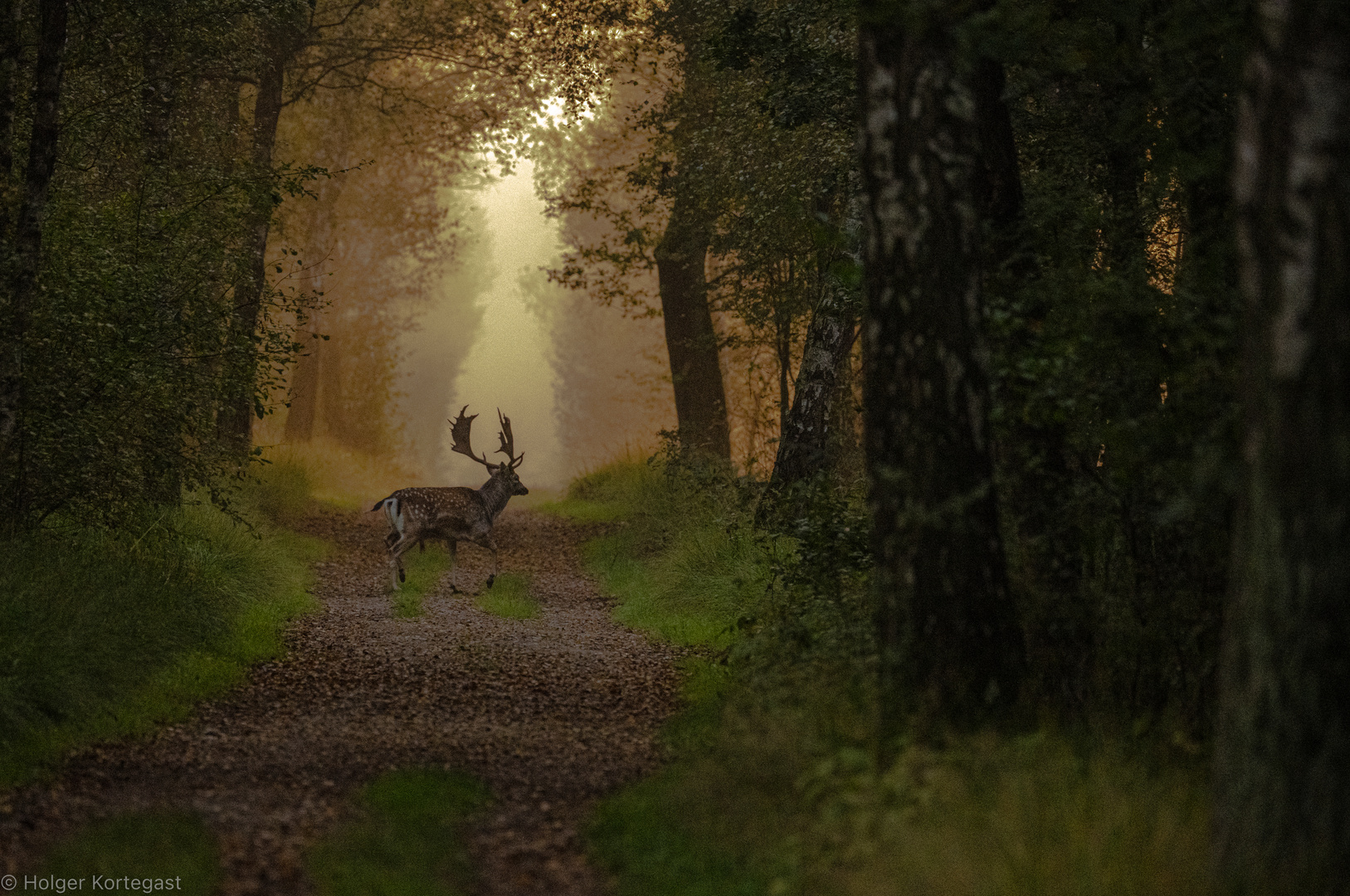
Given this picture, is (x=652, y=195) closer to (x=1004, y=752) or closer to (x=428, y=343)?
(x=1004, y=752)

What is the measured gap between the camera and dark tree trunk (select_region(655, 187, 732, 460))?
23.3m

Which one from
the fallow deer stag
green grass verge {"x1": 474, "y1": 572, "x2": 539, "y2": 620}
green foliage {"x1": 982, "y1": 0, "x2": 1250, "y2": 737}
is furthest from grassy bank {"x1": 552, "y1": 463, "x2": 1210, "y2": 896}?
the fallow deer stag

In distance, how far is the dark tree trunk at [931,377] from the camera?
605cm

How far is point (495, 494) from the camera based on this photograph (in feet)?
58.7

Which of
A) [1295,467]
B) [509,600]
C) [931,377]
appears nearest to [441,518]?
[509,600]

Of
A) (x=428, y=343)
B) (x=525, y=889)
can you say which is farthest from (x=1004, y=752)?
(x=428, y=343)

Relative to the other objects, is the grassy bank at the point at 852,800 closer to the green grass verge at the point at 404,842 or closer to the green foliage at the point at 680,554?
the green grass verge at the point at 404,842

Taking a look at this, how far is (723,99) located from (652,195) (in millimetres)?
5728

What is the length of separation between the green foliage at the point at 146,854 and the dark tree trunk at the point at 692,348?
17.3 m

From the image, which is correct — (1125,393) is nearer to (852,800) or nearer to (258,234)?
(852,800)

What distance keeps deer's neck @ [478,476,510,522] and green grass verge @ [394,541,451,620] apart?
1.18 m

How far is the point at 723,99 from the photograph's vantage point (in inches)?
704

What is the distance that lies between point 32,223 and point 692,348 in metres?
15.0

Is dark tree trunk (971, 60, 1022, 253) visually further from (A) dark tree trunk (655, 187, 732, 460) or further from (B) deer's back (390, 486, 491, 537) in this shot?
(A) dark tree trunk (655, 187, 732, 460)
